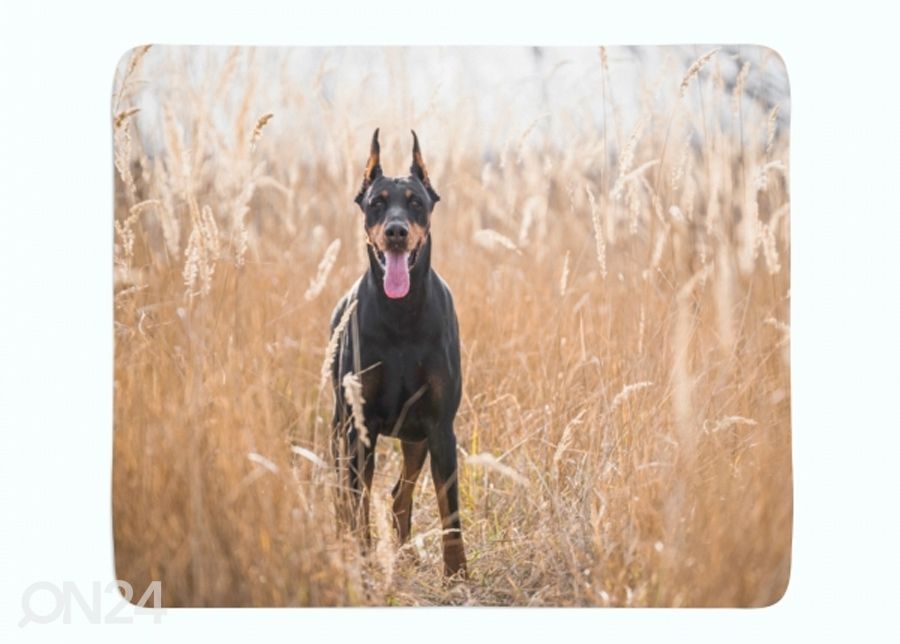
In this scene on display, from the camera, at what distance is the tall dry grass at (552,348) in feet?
13.4

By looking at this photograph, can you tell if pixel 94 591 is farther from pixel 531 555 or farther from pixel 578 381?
pixel 578 381

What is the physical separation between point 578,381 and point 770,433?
2.51 feet

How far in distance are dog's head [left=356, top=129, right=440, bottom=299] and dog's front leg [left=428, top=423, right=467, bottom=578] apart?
1.93ft

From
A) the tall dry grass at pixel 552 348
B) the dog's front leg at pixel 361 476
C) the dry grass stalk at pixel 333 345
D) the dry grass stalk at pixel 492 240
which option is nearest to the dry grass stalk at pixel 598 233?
the tall dry grass at pixel 552 348

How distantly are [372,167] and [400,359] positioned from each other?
749mm

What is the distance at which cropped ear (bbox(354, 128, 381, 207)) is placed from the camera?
4137mm

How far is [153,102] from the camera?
4.16m

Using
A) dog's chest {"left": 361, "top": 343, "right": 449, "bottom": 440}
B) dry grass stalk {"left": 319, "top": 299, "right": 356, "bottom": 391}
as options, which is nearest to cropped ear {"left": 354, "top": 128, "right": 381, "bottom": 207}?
dry grass stalk {"left": 319, "top": 299, "right": 356, "bottom": 391}

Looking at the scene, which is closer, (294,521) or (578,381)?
(294,521)

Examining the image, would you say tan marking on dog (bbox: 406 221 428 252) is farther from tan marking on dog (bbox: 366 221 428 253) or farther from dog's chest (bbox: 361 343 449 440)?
dog's chest (bbox: 361 343 449 440)

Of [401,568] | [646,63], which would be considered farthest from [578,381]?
[646,63]

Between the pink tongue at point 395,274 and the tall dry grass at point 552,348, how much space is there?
30cm

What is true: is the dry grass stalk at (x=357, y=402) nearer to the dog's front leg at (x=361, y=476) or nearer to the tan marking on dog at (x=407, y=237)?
the dog's front leg at (x=361, y=476)

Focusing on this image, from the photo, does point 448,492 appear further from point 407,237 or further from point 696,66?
point 696,66
